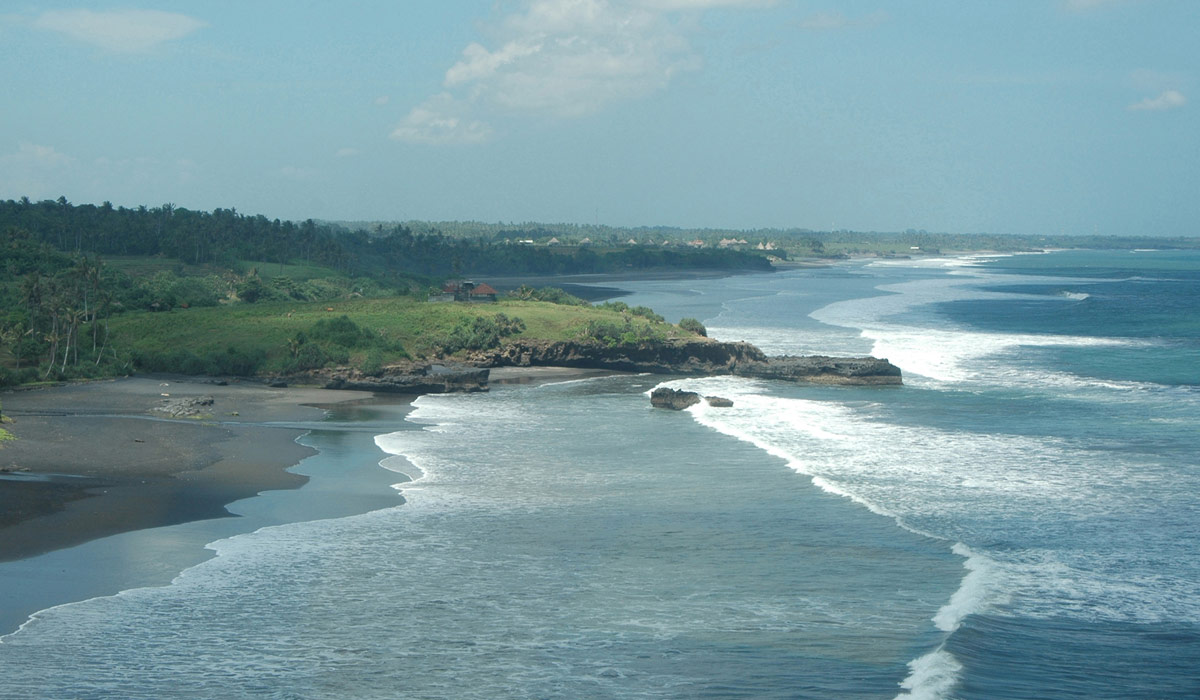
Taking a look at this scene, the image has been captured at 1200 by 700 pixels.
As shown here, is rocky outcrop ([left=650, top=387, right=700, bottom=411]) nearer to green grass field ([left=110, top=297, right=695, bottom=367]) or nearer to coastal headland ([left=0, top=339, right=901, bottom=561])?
coastal headland ([left=0, top=339, right=901, bottom=561])

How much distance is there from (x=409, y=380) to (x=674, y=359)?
48.8 feet

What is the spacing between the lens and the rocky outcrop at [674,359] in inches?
2152

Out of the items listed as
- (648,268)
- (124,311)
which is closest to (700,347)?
(124,311)

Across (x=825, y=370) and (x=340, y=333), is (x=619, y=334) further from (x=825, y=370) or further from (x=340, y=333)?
(x=340, y=333)

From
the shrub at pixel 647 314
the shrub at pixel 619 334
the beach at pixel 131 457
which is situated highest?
the shrub at pixel 647 314

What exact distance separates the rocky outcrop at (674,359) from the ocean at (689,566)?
9.80 meters

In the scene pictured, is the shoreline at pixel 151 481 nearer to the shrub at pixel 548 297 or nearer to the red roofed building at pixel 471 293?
the red roofed building at pixel 471 293

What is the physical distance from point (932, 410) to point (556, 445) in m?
16.6

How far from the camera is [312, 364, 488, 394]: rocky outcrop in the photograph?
169ft

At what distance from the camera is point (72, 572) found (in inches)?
846

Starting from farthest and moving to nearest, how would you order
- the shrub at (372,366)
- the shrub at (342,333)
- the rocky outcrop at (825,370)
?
the shrub at (342,333) → the shrub at (372,366) → the rocky outcrop at (825,370)

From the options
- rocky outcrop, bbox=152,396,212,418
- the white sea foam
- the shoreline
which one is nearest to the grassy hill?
the shoreline

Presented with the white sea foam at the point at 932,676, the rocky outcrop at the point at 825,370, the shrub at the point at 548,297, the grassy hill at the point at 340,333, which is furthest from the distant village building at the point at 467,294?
the white sea foam at the point at 932,676

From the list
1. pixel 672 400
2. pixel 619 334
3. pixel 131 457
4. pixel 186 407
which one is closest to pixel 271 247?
pixel 619 334
